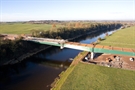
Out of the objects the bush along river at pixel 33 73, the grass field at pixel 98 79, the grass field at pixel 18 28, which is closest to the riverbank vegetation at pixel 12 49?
the bush along river at pixel 33 73

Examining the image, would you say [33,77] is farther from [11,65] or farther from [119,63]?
[119,63]

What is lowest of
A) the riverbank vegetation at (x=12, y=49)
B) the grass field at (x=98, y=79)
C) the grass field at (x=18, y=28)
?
the grass field at (x=98, y=79)

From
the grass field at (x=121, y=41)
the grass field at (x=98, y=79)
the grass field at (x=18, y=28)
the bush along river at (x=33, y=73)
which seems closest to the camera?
the grass field at (x=98, y=79)

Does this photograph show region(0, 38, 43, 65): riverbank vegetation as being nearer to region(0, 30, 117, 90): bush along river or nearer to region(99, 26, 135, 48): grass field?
region(0, 30, 117, 90): bush along river

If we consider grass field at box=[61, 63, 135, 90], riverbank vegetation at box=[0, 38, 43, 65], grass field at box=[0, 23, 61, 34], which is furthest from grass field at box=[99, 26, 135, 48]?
grass field at box=[0, 23, 61, 34]

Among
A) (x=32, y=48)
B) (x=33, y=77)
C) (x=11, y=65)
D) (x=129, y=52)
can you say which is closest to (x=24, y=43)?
(x=32, y=48)

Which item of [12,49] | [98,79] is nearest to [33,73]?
[12,49]

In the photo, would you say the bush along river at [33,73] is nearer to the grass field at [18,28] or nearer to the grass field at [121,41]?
the grass field at [121,41]

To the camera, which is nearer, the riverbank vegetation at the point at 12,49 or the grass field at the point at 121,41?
the riverbank vegetation at the point at 12,49
